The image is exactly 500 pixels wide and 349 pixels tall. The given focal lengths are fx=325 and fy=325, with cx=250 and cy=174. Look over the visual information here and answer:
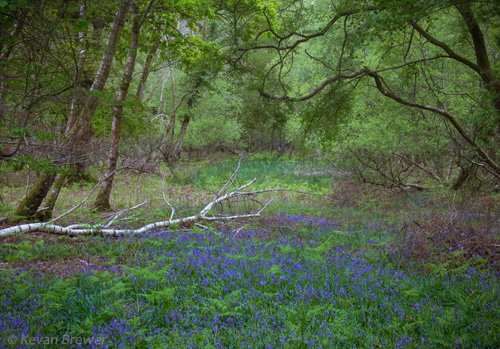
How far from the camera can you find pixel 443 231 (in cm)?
588

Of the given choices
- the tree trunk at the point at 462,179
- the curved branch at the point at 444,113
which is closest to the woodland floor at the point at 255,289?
the curved branch at the point at 444,113

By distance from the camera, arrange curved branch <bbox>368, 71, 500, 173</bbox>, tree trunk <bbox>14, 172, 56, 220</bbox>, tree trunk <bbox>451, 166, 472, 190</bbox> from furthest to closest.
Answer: tree trunk <bbox>451, 166, 472, 190</bbox>, curved branch <bbox>368, 71, 500, 173</bbox>, tree trunk <bbox>14, 172, 56, 220</bbox>

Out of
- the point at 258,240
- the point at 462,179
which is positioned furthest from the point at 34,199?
the point at 462,179

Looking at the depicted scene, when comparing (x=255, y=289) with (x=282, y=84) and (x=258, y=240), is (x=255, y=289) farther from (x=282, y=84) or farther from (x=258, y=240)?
(x=282, y=84)

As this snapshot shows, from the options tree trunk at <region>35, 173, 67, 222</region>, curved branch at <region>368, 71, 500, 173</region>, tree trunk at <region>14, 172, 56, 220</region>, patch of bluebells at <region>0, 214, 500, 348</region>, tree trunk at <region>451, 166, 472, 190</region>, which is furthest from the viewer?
tree trunk at <region>451, 166, 472, 190</region>

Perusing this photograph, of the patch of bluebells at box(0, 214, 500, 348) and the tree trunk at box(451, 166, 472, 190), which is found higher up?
the tree trunk at box(451, 166, 472, 190)

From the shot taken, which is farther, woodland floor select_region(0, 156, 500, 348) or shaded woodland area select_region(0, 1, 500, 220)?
shaded woodland area select_region(0, 1, 500, 220)

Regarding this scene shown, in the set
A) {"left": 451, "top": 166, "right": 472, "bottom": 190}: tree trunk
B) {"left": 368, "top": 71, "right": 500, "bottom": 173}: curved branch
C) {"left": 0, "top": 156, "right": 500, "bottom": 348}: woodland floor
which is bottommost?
{"left": 0, "top": 156, "right": 500, "bottom": 348}: woodland floor

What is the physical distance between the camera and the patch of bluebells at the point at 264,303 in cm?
312

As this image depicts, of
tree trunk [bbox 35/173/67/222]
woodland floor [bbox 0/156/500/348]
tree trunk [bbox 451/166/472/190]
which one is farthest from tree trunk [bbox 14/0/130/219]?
tree trunk [bbox 451/166/472/190]

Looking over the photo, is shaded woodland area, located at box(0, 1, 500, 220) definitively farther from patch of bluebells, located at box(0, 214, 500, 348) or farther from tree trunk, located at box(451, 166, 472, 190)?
patch of bluebells, located at box(0, 214, 500, 348)

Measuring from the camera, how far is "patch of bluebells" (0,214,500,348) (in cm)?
312

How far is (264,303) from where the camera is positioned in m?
3.84

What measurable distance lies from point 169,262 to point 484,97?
8.65m
